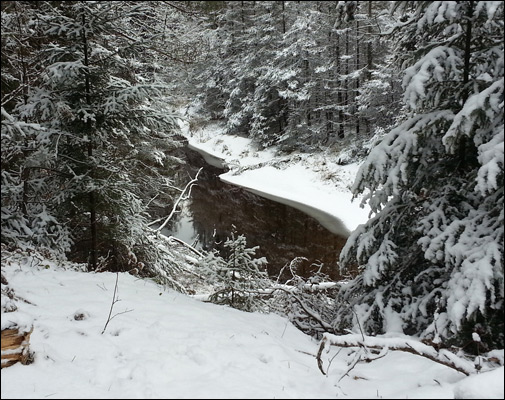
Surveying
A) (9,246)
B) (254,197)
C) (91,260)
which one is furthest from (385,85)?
(9,246)

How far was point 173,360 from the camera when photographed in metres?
3.42

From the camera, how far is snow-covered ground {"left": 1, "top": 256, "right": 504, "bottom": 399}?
9.53ft

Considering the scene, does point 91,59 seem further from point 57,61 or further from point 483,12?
point 483,12

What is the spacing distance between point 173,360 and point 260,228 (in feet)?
39.4

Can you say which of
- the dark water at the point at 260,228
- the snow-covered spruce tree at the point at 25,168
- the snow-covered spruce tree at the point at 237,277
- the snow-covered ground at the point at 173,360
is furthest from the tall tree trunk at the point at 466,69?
the dark water at the point at 260,228

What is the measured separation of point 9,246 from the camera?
208 inches

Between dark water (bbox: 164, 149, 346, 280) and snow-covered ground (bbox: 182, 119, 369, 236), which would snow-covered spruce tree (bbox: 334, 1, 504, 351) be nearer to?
dark water (bbox: 164, 149, 346, 280)

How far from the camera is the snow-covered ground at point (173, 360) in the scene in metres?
2.90

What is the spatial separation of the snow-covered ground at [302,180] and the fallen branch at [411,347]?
35.7ft

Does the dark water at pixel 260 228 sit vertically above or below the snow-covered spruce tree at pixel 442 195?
below

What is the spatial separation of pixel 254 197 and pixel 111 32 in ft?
45.1

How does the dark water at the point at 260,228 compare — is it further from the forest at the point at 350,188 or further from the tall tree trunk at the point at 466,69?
the tall tree trunk at the point at 466,69

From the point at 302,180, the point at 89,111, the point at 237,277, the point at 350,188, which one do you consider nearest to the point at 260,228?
the point at 302,180

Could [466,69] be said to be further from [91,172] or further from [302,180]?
[302,180]
